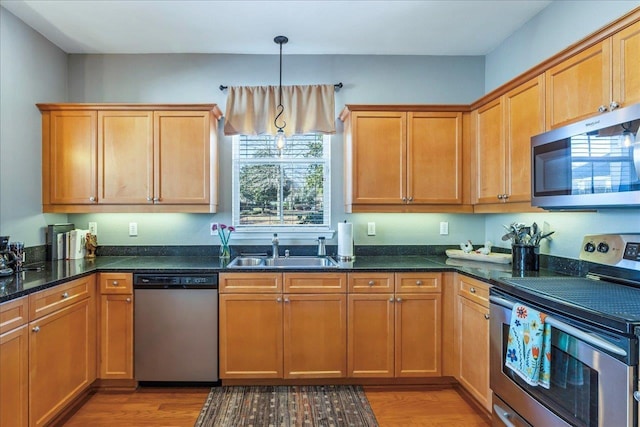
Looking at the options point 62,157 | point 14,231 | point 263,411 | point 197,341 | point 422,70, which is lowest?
point 263,411

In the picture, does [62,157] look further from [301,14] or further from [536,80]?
[536,80]

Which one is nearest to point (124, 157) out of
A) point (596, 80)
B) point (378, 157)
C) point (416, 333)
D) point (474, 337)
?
point (378, 157)

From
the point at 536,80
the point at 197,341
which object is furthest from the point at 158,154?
the point at 536,80

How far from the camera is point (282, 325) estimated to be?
8.65ft

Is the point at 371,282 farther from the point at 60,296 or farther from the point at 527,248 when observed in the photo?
the point at 60,296

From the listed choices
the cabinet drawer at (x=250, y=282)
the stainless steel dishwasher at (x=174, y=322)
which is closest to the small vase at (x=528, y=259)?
the cabinet drawer at (x=250, y=282)

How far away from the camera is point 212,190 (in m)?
3.01

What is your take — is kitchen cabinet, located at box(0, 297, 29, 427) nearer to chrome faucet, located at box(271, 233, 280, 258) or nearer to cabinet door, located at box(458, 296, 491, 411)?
chrome faucet, located at box(271, 233, 280, 258)

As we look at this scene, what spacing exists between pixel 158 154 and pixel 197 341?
1504 mm

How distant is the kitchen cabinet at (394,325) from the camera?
8.73 feet

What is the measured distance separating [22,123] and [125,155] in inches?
28.5

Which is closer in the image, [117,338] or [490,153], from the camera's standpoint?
[117,338]

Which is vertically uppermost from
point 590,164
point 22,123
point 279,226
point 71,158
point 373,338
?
point 22,123

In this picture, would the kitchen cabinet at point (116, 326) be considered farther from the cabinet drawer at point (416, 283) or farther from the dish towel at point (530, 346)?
the dish towel at point (530, 346)
